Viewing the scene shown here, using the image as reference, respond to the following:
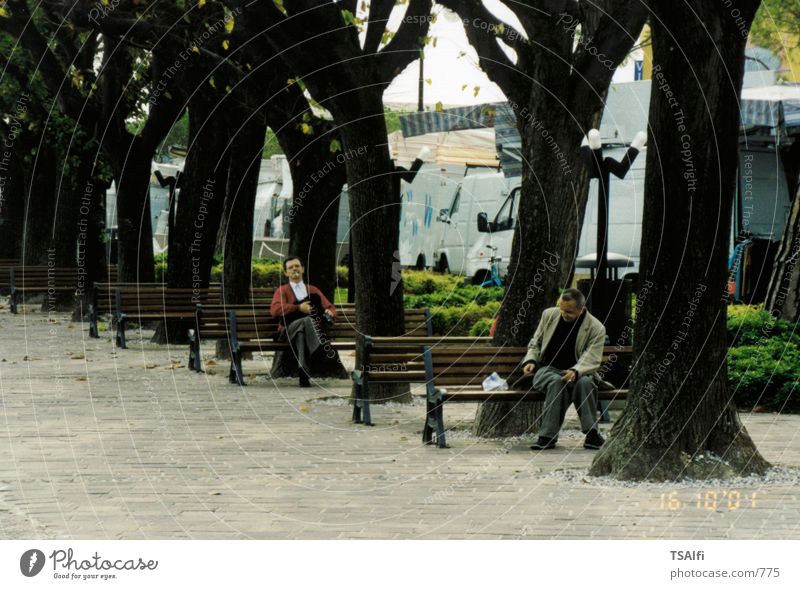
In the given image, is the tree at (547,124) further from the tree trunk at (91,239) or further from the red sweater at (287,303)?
the tree trunk at (91,239)

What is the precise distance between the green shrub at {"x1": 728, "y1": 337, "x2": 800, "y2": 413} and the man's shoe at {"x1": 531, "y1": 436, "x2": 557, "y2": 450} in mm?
3173

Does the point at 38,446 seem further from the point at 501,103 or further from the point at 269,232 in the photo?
the point at 269,232

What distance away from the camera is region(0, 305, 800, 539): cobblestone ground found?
7742 mm

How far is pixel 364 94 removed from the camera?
13773 millimetres

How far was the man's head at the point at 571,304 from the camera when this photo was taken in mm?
11133

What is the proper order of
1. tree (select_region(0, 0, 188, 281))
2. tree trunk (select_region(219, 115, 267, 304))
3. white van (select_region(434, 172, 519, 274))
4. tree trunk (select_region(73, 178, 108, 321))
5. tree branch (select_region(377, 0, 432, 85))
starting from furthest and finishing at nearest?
white van (select_region(434, 172, 519, 274)) → tree trunk (select_region(73, 178, 108, 321)) → tree (select_region(0, 0, 188, 281)) → tree trunk (select_region(219, 115, 267, 304)) → tree branch (select_region(377, 0, 432, 85))

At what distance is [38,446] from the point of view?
36.2ft

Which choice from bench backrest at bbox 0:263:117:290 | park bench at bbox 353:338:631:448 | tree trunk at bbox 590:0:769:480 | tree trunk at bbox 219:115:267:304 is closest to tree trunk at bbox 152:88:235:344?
tree trunk at bbox 219:115:267:304

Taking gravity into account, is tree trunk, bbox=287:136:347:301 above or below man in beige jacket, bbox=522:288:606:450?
above

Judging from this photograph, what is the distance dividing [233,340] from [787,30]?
15.2m

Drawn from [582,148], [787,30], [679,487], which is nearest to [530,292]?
[582,148]

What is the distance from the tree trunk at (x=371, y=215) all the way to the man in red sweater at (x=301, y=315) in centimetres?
205

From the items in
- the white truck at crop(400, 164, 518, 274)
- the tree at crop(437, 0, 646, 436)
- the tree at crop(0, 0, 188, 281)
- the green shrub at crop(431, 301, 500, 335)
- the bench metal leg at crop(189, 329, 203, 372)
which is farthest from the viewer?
the white truck at crop(400, 164, 518, 274)

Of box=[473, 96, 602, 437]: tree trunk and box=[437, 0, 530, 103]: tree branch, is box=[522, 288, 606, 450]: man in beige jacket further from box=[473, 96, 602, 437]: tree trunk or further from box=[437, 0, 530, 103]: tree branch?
box=[437, 0, 530, 103]: tree branch
